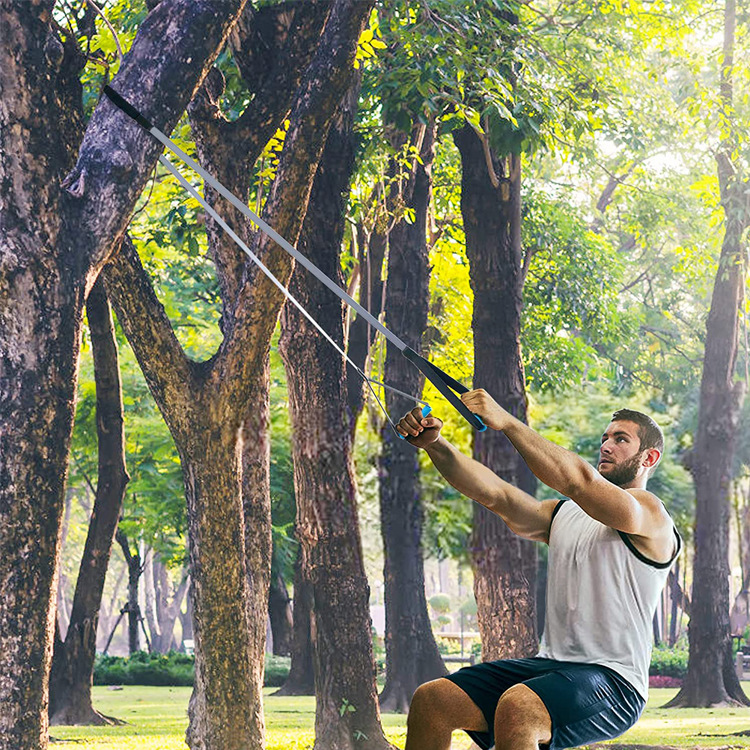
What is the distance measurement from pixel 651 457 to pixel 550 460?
442 millimetres

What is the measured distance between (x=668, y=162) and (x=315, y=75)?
723 centimetres

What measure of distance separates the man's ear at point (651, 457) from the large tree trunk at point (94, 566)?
20.0 feet

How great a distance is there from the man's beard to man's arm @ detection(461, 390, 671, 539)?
0.19 metres

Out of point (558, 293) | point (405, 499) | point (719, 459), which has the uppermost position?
point (558, 293)

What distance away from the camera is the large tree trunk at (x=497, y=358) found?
7.37 meters

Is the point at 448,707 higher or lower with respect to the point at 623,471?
lower

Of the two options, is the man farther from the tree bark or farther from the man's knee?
the tree bark

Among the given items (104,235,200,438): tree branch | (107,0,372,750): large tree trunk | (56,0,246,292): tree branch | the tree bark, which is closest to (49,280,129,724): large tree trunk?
(107,0,372,750): large tree trunk

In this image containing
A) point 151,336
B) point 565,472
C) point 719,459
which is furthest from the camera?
point 719,459

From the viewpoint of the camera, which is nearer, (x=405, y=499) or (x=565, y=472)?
(x=565, y=472)

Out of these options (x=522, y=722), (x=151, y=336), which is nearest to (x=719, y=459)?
(x=151, y=336)

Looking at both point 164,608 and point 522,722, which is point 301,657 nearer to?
point 522,722

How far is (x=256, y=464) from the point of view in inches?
256

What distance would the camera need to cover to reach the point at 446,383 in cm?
275
